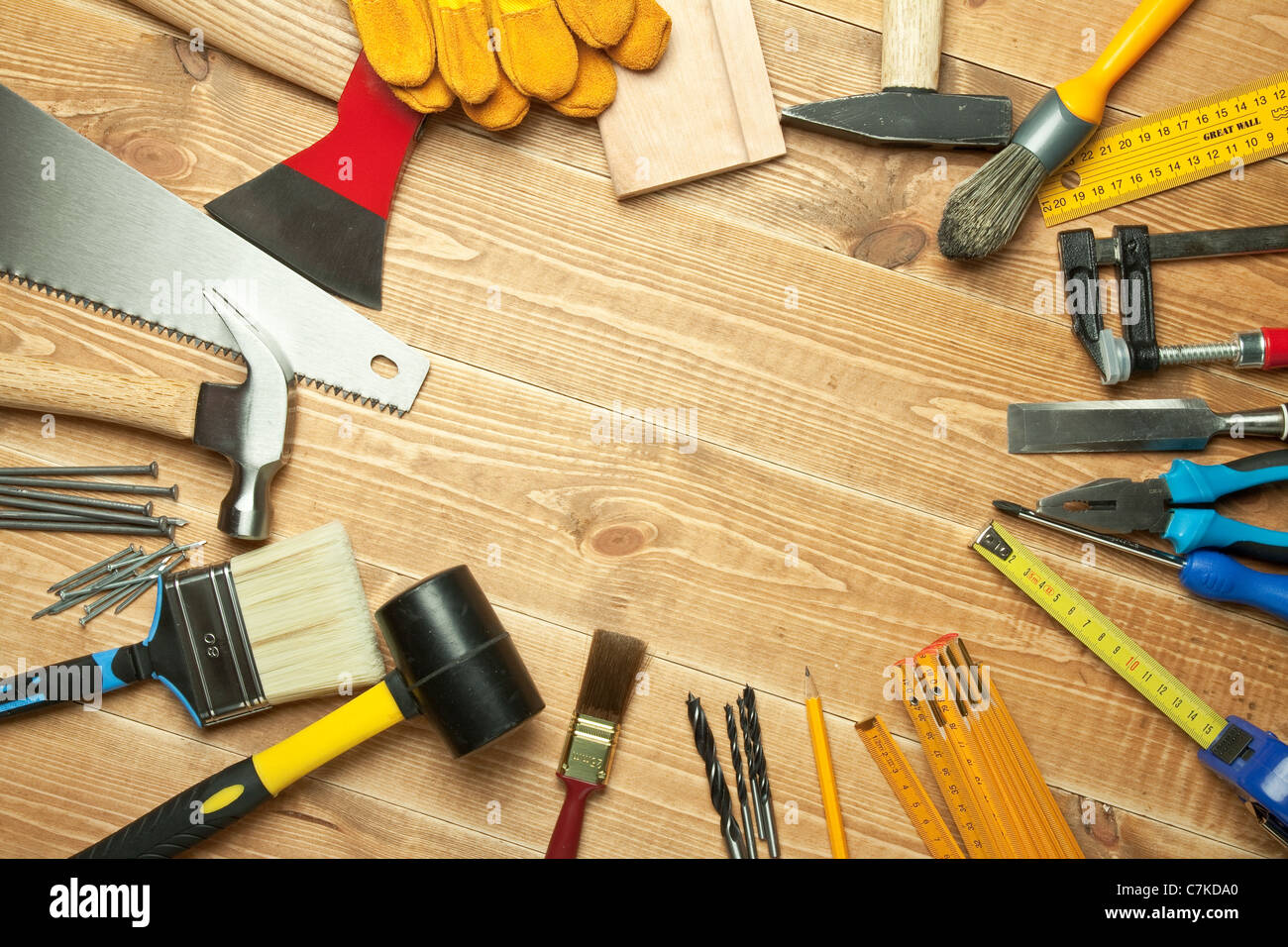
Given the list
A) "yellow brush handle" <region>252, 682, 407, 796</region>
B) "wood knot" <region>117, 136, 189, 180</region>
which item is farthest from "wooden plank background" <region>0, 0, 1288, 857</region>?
"yellow brush handle" <region>252, 682, 407, 796</region>

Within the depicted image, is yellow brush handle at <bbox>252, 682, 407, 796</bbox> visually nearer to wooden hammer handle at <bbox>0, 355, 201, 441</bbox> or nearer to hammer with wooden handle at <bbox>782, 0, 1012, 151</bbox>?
wooden hammer handle at <bbox>0, 355, 201, 441</bbox>

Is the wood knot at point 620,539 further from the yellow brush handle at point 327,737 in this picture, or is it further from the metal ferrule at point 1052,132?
the metal ferrule at point 1052,132

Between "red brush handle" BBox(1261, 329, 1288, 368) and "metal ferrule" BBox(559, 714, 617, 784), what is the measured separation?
4.44 ft

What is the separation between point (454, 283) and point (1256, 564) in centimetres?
158

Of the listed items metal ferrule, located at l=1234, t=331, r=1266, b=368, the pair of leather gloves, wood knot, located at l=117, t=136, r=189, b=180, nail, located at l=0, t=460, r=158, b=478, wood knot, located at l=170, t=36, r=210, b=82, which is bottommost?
nail, located at l=0, t=460, r=158, b=478

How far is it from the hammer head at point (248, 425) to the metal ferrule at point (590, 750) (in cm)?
64

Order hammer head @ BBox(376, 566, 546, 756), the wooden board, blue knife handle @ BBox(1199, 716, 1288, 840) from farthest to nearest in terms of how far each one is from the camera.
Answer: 1. the wooden board
2. blue knife handle @ BBox(1199, 716, 1288, 840)
3. hammer head @ BBox(376, 566, 546, 756)

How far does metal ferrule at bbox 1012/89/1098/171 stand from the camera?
1.65 m

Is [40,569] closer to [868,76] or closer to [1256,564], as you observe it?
[868,76]

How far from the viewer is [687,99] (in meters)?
1.68

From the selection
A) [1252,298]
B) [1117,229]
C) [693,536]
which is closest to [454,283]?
[693,536]

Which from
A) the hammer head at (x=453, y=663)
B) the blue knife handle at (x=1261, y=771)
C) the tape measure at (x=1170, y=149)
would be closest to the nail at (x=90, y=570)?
the hammer head at (x=453, y=663)

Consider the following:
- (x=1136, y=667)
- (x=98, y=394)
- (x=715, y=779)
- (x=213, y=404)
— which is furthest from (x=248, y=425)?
(x=1136, y=667)

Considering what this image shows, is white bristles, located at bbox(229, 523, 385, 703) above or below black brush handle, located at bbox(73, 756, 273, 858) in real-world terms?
above
